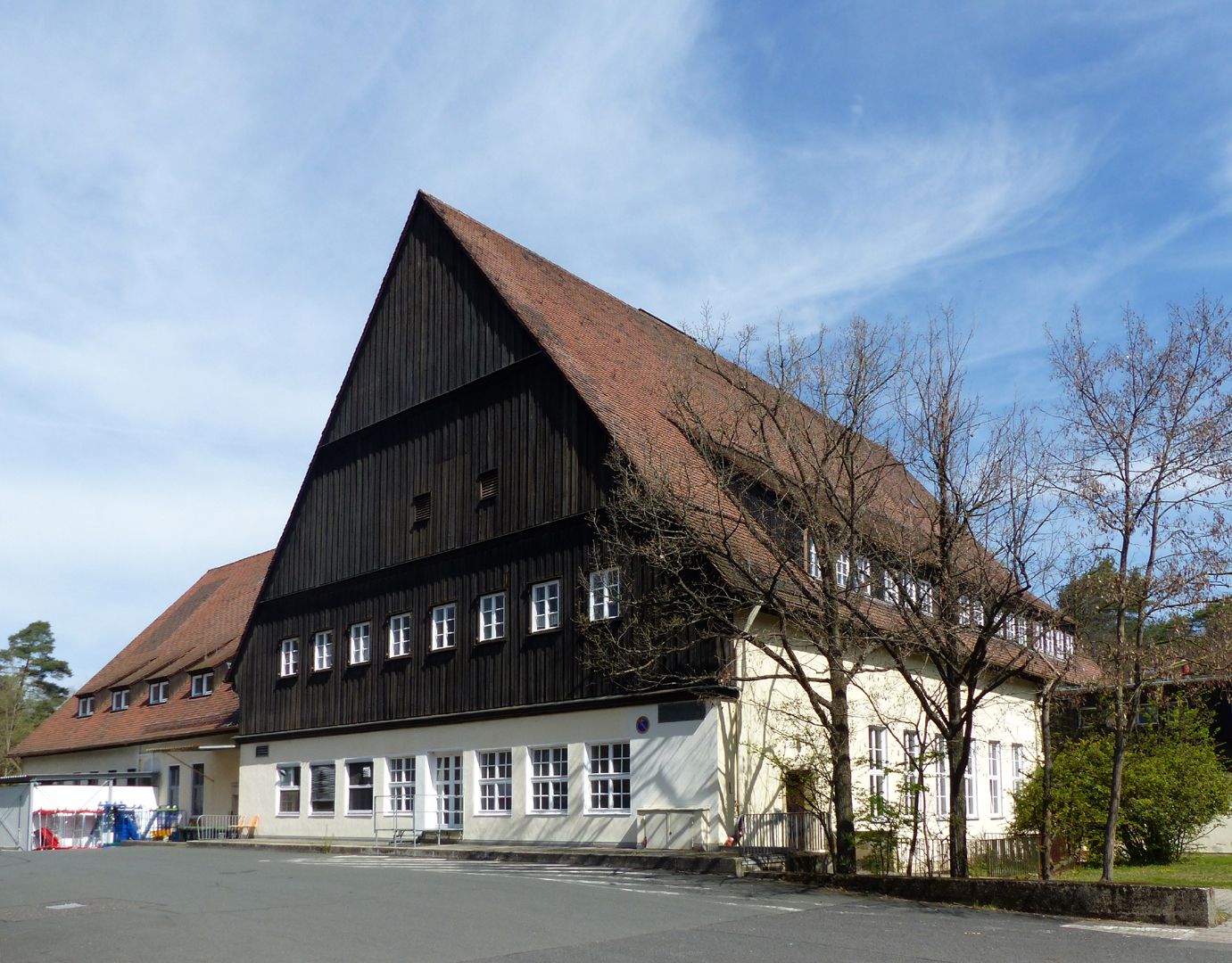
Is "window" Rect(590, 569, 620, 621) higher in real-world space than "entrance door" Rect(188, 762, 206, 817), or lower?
higher

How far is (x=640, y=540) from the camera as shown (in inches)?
928

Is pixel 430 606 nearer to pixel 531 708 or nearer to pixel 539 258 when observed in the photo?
pixel 531 708

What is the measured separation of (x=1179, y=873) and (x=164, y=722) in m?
30.4

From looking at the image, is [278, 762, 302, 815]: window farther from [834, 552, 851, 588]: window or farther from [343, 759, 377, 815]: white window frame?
[834, 552, 851, 588]: window

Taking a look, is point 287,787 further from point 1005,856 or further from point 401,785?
point 1005,856

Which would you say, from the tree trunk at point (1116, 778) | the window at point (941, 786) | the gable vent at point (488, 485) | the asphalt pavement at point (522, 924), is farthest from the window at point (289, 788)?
the tree trunk at point (1116, 778)

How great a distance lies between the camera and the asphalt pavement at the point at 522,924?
467 inches

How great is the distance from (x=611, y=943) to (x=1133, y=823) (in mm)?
17279

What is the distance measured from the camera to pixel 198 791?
126 feet

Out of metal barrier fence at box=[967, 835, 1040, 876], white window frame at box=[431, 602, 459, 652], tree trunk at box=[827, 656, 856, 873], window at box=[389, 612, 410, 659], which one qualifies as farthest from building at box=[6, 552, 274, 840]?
metal barrier fence at box=[967, 835, 1040, 876]

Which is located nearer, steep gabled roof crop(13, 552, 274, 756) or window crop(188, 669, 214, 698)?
steep gabled roof crop(13, 552, 274, 756)

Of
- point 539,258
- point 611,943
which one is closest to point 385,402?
point 539,258

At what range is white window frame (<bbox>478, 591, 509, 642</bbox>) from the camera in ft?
88.3

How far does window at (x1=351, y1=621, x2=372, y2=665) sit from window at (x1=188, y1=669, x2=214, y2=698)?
11.0 metres
